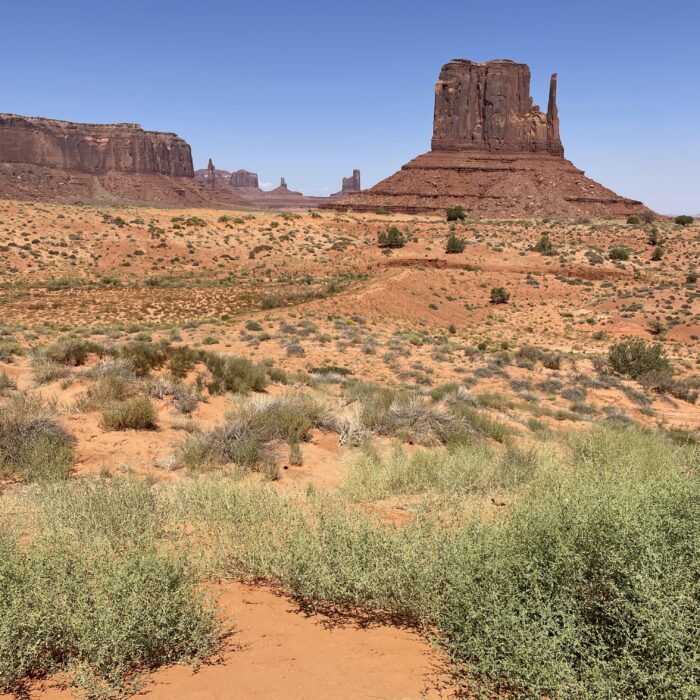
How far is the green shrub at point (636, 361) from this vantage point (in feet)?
64.3

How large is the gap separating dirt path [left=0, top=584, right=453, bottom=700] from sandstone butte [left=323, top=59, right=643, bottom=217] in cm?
7953

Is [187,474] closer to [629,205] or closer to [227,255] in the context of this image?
[227,255]

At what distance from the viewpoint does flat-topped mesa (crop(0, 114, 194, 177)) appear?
442 ft

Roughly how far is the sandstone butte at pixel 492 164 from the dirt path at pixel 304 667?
261ft

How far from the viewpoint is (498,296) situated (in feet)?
109

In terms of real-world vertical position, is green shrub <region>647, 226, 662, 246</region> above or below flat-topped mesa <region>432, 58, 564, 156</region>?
below

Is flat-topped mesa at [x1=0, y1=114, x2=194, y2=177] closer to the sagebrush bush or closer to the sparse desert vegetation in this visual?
the sparse desert vegetation

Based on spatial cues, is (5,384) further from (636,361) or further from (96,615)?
(636,361)

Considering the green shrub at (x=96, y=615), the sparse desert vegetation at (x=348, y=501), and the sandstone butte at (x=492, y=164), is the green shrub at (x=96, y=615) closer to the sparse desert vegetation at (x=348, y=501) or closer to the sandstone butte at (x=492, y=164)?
the sparse desert vegetation at (x=348, y=501)

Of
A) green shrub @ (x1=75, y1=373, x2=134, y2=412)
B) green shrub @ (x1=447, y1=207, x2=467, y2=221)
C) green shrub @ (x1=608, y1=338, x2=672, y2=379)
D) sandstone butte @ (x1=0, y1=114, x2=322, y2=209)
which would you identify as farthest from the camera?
sandstone butte @ (x1=0, y1=114, x2=322, y2=209)

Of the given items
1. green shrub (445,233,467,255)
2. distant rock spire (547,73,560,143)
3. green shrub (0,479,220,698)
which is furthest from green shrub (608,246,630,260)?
distant rock spire (547,73,560,143)

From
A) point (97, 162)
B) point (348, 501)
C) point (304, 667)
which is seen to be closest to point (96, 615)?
point (304, 667)

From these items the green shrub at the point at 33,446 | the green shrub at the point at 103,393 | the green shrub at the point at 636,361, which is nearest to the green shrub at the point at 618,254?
the green shrub at the point at 636,361

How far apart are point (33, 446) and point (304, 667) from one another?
5.56 meters
